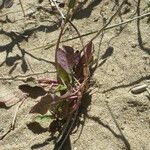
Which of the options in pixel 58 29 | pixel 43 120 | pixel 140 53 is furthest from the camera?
pixel 58 29

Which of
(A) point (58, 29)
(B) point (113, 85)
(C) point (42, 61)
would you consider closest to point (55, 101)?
(B) point (113, 85)

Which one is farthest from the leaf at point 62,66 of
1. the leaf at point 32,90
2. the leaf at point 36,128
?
the leaf at point 36,128

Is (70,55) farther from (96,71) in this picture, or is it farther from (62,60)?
(96,71)

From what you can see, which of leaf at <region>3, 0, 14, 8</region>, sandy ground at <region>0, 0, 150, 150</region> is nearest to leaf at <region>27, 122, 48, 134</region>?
sandy ground at <region>0, 0, 150, 150</region>

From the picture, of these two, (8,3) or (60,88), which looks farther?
(8,3)

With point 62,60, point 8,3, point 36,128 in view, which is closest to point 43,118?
point 36,128

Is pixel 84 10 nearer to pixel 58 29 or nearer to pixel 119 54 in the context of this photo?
pixel 58 29

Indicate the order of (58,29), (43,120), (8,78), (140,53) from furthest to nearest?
(58,29) → (8,78) → (140,53) → (43,120)
